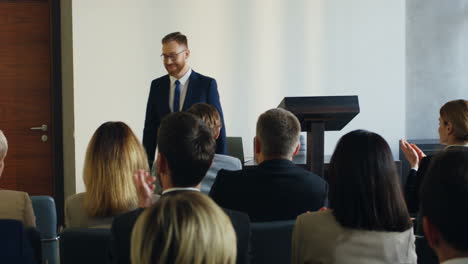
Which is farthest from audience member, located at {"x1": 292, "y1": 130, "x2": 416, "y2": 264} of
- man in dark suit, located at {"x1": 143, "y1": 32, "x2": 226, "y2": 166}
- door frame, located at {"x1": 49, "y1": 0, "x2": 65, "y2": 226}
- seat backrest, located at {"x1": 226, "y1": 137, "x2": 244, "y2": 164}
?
door frame, located at {"x1": 49, "y1": 0, "x2": 65, "y2": 226}

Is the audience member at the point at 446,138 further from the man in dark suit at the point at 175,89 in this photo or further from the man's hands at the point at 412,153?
the man in dark suit at the point at 175,89

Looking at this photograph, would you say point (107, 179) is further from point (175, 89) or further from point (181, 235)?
point (175, 89)

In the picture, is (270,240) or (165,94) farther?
(165,94)

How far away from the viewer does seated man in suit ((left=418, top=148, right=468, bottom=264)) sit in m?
1.37

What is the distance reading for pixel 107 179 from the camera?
240 cm

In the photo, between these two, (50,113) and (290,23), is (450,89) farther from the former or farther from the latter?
(50,113)

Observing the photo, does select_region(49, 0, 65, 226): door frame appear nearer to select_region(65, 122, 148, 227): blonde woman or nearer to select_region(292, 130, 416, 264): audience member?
select_region(65, 122, 148, 227): blonde woman

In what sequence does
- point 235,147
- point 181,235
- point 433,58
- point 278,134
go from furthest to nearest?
1. point 433,58
2. point 235,147
3. point 278,134
4. point 181,235

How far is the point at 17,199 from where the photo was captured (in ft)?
8.14

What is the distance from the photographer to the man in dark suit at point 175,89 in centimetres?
429

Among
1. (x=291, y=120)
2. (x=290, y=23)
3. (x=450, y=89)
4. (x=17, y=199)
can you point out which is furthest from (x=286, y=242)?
(x=450, y=89)

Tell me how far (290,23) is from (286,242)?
163 inches

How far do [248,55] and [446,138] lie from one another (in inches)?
118

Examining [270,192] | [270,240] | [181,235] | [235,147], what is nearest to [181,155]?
[270,240]
